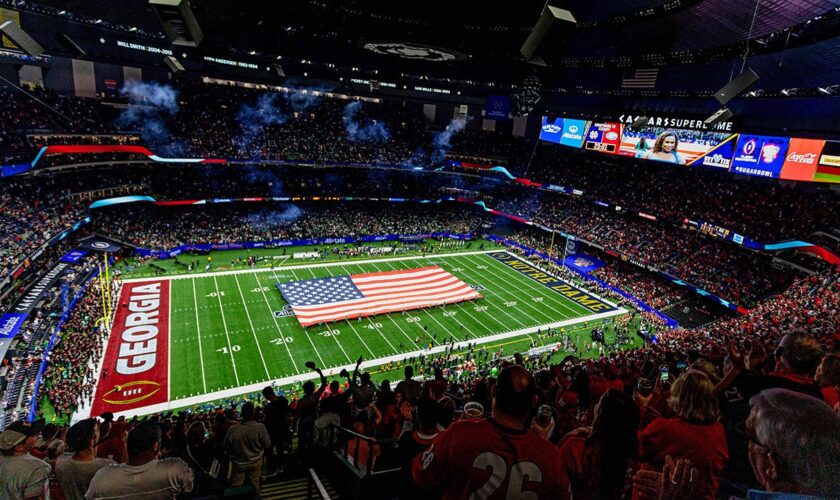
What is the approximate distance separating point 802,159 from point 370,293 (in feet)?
113

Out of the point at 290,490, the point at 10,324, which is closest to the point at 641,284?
the point at 290,490

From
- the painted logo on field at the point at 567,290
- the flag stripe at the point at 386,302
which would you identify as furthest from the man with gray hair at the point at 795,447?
the painted logo on field at the point at 567,290

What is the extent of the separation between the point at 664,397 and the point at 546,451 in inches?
174

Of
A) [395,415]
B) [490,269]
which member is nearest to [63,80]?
[490,269]

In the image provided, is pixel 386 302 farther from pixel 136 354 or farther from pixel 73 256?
pixel 73 256

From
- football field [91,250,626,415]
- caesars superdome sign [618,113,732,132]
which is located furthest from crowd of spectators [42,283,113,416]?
caesars superdome sign [618,113,732,132]

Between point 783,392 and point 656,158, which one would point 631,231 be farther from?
point 783,392

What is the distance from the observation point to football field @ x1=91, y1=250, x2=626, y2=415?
990 inches

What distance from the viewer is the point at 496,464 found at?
9.14ft

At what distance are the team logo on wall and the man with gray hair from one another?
→ 40012 millimetres

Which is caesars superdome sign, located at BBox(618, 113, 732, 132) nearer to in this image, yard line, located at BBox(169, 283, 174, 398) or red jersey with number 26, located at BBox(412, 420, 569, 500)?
yard line, located at BBox(169, 283, 174, 398)

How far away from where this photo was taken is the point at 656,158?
148 ft

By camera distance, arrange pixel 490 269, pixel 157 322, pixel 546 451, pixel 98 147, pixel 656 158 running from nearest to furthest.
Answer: pixel 546 451
pixel 157 322
pixel 98 147
pixel 656 158
pixel 490 269

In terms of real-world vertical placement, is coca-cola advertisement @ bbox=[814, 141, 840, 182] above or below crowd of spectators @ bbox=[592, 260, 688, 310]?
above
